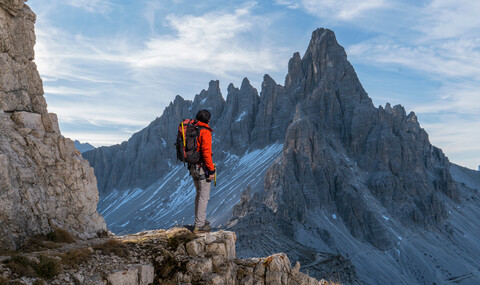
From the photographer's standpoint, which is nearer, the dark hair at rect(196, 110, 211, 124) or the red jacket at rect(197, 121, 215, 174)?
the red jacket at rect(197, 121, 215, 174)

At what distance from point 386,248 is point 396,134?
64704mm

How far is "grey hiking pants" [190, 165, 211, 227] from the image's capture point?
543 inches

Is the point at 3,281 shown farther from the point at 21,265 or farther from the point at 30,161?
the point at 30,161

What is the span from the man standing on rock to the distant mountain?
71.9m

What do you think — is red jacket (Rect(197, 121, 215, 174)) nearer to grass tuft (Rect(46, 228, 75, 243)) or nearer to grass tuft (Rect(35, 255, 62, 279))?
grass tuft (Rect(35, 255, 62, 279))

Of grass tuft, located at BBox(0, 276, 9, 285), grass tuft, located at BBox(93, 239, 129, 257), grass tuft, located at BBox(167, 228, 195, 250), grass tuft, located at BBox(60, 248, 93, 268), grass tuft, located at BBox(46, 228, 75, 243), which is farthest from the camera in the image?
grass tuft, located at BBox(46, 228, 75, 243)

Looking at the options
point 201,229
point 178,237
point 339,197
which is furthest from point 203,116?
point 339,197

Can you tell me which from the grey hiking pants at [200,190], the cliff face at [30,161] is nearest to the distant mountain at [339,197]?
the cliff face at [30,161]

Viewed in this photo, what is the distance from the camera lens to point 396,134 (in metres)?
174

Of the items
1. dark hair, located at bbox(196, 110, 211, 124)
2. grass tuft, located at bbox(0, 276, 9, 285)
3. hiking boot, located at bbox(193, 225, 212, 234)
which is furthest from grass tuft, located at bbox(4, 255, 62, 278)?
dark hair, located at bbox(196, 110, 211, 124)

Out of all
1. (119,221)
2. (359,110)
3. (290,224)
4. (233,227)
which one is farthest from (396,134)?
(119,221)

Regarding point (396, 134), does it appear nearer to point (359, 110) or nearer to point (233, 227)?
point (359, 110)

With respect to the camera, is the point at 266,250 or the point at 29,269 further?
the point at 266,250

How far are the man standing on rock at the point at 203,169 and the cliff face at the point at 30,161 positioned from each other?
4.70 meters
